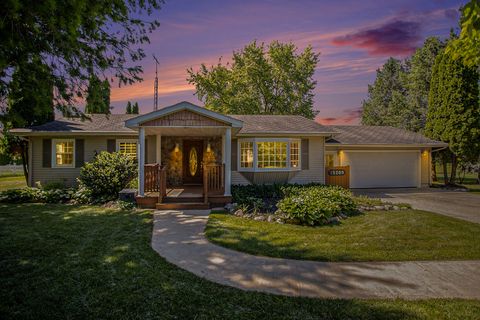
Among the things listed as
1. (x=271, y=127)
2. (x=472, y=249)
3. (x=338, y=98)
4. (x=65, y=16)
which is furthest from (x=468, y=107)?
(x=65, y=16)

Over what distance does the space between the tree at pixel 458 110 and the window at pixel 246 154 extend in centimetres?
1282

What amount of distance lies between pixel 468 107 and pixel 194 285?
1934cm

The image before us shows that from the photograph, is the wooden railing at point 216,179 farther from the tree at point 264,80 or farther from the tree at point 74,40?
the tree at point 264,80

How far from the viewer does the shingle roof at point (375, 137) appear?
14781 millimetres

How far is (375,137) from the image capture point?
15.6 metres

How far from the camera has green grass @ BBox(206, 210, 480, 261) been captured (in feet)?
16.4

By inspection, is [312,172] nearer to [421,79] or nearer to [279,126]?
[279,126]

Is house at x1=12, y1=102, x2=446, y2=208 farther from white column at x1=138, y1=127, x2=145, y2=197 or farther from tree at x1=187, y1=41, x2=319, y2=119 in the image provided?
tree at x1=187, y1=41, x2=319, y2=119

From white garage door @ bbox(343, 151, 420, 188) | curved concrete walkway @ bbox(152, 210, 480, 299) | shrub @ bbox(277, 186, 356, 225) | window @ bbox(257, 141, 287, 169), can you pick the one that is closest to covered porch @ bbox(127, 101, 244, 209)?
window @ bbox(257, 141, 287, 169)

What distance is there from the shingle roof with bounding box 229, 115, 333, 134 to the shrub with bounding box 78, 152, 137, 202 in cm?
536

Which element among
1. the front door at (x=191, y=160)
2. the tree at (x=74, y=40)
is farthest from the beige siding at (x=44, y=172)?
the tree at (x=74, y=40)

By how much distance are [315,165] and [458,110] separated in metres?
10.3

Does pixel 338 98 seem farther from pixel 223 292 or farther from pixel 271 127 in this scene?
pixel 223 292

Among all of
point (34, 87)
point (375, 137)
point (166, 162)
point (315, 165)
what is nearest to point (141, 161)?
point (166, 162)
